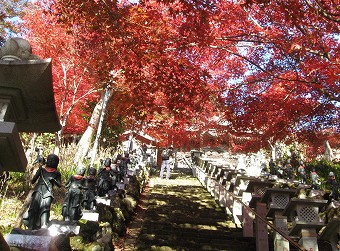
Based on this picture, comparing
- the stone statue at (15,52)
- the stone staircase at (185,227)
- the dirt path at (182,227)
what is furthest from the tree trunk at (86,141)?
the stone statue at (15,52)

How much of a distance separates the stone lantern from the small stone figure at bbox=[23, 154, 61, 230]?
4.15 ft

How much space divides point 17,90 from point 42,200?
1.92 m

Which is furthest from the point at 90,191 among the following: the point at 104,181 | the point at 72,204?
the point at 104,181

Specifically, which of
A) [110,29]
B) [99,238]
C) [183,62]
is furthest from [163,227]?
[110,29]

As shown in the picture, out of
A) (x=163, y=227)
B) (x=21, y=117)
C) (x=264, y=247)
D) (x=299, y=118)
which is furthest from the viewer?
(x=299, y=118)

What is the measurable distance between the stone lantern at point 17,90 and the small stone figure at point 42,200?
126 cm

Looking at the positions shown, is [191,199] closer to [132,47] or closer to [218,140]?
[132,47]

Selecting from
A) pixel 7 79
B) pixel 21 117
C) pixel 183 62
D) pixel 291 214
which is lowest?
pixel 291 214

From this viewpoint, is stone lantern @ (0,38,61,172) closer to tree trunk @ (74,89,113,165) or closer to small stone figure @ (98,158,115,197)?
small stone figure @ (98,158,115,197)

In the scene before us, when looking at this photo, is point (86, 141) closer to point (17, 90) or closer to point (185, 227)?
point (185, 227)

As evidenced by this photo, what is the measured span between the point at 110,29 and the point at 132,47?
75 cm

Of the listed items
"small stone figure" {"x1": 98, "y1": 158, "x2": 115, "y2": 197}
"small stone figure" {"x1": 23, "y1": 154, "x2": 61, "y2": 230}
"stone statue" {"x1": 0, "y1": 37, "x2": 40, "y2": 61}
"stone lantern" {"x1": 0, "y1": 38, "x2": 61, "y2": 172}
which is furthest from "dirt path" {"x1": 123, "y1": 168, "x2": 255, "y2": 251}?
"stone statue" {"x1": 0, "y1": 37, "x2": 40, "y2": 61}

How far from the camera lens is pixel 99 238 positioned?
20.0 ft

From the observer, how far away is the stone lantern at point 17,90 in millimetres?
2922
